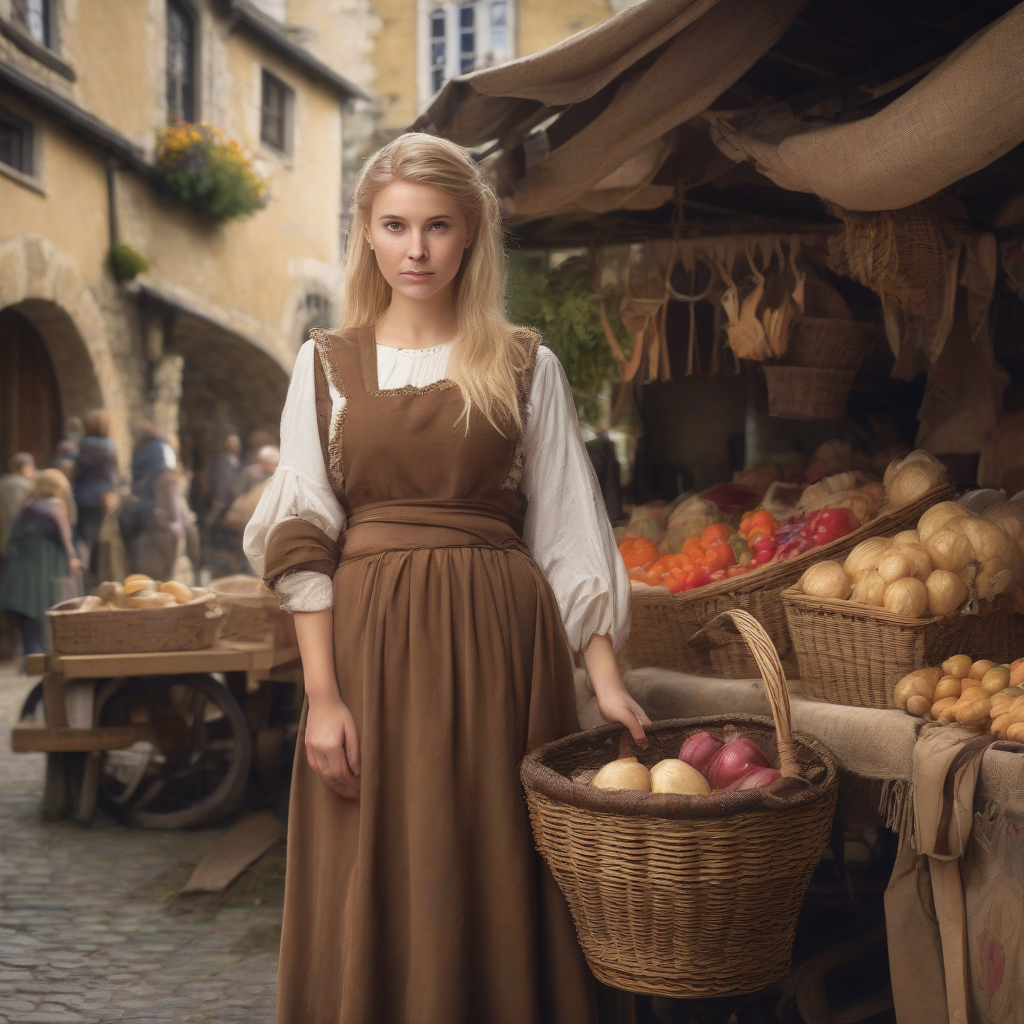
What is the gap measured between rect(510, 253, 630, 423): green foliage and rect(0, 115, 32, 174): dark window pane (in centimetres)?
706

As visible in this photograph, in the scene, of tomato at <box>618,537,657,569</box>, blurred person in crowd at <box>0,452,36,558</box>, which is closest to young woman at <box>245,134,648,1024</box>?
tomato at <box>618,537,657,569</box>

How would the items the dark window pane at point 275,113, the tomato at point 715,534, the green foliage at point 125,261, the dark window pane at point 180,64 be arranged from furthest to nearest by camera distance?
the dark window pane at point 275,113, the dark window pane at point 180,64, the green foliage at point 125,261, the tomato at point 715,534

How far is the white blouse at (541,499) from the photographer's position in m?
2.16

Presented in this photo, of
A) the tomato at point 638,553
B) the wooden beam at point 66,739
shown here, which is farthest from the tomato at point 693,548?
the wooden beam at point 66,739

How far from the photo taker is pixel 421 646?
2121 mm

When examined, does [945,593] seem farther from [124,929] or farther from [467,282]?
[124,929]

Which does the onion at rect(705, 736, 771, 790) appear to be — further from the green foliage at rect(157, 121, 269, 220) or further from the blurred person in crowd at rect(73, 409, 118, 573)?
the green foliage at rect(157, 121, 269, 220)

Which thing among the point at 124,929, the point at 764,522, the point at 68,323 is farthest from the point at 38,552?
the point at 764,522

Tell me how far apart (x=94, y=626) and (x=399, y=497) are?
2.95 metres

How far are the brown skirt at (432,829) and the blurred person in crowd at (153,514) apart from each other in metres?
7.46

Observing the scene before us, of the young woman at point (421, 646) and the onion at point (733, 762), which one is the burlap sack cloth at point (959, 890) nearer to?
the onion at point (733, 762)

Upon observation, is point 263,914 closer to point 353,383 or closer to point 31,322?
point 353,383

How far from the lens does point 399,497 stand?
87.4 inches

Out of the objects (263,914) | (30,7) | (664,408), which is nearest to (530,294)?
(664,408)
